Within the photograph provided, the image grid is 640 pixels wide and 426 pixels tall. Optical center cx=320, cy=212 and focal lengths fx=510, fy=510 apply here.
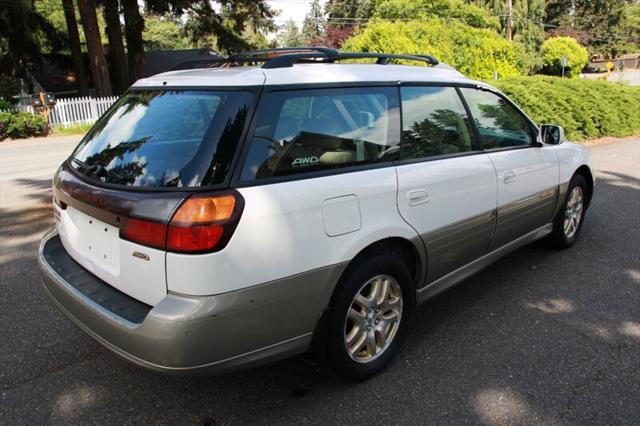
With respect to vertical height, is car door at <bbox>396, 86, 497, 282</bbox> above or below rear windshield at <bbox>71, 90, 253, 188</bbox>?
below

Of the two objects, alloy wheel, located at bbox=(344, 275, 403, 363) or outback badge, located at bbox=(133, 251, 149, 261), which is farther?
alloy wheel, located at bbox=(344, 275, 403, 363)

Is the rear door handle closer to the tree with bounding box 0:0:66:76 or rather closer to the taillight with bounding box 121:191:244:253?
the taillight with bounding box 121:191:244:253

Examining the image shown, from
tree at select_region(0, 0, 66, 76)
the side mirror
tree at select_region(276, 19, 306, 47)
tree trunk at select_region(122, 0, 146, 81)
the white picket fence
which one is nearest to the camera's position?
the side mirror

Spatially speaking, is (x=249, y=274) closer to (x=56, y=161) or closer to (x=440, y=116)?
(x=440, y=116)

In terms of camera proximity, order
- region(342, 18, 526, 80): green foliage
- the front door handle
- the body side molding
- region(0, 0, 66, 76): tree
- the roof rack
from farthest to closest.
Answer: region(0, 0, 66, 76): tree, region(342, 18, 526, 80): green foliage, the front door handle, the body side molding, the roof rack

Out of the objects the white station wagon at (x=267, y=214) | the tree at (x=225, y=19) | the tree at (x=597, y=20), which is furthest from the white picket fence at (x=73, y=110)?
the tree at (x=597, y=20)

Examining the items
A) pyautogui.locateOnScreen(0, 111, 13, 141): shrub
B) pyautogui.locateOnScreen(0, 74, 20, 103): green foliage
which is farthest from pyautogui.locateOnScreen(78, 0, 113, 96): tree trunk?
pyautogui.locateOnScreen(0, 111, 13, 141): shrub

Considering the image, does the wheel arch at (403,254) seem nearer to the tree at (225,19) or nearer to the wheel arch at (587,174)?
the wheel arch at (587,174)

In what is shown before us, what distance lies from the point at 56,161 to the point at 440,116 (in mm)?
10305

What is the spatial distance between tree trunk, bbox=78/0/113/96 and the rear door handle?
862 inches

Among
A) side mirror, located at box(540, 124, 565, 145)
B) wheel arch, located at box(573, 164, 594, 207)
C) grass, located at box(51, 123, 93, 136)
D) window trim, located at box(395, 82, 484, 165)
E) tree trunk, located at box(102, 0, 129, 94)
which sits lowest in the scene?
grass, located at box(51, 123, 93, 136)

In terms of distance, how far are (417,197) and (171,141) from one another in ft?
4.63

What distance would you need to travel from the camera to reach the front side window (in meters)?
3.67

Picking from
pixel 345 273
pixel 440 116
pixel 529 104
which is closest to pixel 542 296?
pixel 440 116
